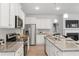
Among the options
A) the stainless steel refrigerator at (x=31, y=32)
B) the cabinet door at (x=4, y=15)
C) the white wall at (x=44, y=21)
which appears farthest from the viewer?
the white wall at (x=44, y=21)

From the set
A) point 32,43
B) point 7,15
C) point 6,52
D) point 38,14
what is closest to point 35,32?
point 32,43

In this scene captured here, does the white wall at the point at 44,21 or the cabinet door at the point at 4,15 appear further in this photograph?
the white wall at the point at 44,21

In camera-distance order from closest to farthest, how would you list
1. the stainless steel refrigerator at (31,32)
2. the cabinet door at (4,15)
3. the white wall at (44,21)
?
1. the cabinet door at (4,15)
2. the stainless steel refrigerator at (31,32)
3. the white wall at (44,21)

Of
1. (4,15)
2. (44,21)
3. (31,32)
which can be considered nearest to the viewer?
(4,15)

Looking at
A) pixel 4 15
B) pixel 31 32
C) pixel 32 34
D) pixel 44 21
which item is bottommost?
pixel 32 34

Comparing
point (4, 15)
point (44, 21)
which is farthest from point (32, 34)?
point (4, 15)

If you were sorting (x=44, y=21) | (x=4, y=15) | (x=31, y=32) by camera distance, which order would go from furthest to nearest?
(x=44, y=21)
(x=31, y=32)
(x=4, y=15)

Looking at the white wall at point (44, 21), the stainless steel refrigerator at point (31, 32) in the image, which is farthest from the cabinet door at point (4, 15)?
the white wall at point (44, 21)

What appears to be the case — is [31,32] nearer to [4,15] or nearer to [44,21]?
[44,21]

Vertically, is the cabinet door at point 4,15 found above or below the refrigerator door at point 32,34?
above

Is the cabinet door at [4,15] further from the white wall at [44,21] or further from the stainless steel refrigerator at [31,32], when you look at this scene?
the white wall at [44,21]

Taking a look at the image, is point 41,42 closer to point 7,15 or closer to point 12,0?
point 7,15

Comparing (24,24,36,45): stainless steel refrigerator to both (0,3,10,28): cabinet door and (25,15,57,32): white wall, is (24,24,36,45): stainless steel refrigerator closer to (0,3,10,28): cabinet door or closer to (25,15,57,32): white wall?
(25,15,57,32): white wall

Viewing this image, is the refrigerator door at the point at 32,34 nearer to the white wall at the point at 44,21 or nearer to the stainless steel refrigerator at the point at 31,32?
the stainless steel refrigerator at the point at 31,32
